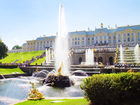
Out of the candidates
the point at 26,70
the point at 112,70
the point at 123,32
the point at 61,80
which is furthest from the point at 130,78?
the point at 123,32

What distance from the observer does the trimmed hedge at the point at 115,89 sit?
716 centimetres

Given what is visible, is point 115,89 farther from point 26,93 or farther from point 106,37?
point 106,37

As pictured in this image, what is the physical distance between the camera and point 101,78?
734cm

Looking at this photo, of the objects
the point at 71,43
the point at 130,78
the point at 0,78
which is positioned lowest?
the point at 0,78

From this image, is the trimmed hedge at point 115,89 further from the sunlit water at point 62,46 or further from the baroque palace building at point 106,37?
the baroque palace building at point 106,37

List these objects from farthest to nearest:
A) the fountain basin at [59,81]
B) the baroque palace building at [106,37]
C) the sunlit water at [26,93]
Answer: the baroque palace building at [106,37], the fountain basin at [59,81], the sunlit water at [26,93]

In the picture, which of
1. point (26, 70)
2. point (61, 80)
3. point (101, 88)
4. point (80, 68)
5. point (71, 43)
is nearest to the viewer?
point (101, 88)

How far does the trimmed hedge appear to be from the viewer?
7.16 m

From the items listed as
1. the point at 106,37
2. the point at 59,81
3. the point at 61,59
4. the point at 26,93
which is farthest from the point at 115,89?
the point at 106,37

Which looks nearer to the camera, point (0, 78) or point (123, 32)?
point (0, 78)

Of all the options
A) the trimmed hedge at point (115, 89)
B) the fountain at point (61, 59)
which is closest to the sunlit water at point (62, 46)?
the fountain at point (61, 59)

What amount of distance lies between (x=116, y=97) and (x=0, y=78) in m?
23.3

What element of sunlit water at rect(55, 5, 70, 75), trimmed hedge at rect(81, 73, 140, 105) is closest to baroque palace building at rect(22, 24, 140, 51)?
sunlit water at rect(55, 5, 70, 75)

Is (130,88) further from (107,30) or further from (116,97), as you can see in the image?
(107,30)
